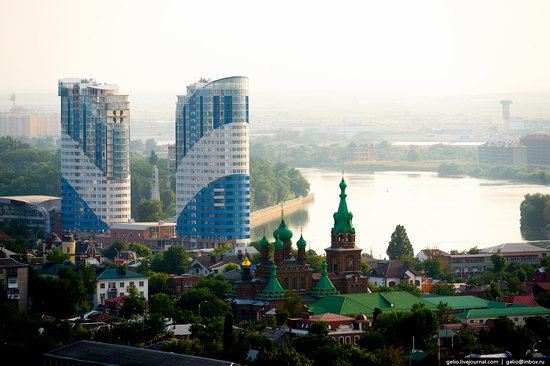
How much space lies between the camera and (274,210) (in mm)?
58062

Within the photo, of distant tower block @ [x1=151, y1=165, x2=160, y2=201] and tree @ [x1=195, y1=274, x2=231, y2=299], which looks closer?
tree @ [x1=195, y1=274, x2=231, y2=299]

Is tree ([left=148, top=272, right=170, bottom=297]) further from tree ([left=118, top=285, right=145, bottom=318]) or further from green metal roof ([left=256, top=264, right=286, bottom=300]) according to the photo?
green metal roof ([left=256, top=264, right=286, bottom=300])

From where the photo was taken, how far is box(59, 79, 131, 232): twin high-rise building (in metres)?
48.5

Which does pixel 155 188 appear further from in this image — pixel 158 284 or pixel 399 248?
pixel 158 284

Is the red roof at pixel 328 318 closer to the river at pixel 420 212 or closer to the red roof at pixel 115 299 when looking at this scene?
the red roof at pixel 115 299

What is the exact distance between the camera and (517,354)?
2456cm

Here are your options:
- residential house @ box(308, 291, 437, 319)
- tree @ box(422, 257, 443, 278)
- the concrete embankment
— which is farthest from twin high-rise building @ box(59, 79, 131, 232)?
residential house @ box(308, 291, 437, 319)

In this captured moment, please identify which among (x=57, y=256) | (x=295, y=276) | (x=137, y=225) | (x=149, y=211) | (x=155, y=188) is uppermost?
(x=155, y=188)

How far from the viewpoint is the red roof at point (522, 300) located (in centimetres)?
3073

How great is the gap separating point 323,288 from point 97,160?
61.8 feet

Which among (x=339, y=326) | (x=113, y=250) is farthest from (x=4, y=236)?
(x=339, y=326)

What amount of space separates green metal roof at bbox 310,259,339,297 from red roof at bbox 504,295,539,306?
8.34ft

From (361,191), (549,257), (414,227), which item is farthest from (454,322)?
(361,191)

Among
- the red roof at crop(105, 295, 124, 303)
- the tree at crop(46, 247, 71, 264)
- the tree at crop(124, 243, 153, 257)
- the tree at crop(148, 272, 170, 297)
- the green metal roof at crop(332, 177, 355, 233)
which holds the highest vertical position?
the green metal roof at crop(332, 177, 355, 233)
